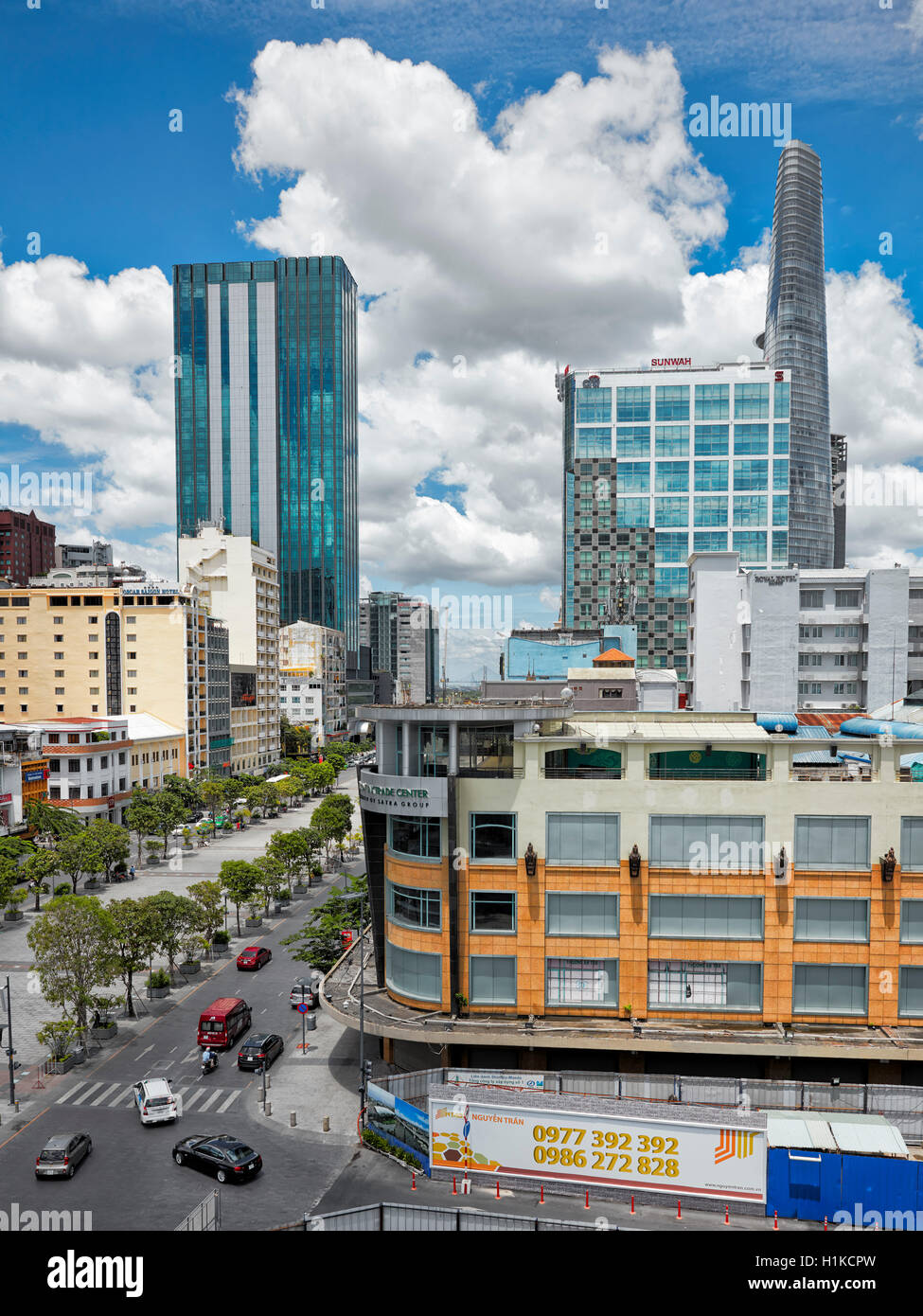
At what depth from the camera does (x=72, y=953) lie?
143 feet

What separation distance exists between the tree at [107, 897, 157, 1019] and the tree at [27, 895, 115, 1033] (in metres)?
1.95

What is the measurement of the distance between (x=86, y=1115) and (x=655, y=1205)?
24.6 metres

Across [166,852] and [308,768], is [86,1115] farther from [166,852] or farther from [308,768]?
[308,768]

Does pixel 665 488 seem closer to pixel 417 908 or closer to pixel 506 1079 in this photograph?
Result: pixel 417 908

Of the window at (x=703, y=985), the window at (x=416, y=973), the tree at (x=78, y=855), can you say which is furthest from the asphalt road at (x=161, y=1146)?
the tree at (x=78, y=855)

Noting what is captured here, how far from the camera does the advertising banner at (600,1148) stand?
28.3m

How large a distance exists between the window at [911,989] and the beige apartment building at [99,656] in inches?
3933

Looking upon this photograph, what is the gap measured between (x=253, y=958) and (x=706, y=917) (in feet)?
114

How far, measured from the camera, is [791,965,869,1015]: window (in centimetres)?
3547

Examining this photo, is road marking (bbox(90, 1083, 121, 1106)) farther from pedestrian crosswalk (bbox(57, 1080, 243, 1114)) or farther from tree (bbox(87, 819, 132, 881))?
tree (bbox(87, 819, 132, 881))

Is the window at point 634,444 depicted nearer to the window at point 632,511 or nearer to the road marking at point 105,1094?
the window at point 632,511

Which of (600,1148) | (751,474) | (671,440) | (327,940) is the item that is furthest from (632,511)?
(600,1148)

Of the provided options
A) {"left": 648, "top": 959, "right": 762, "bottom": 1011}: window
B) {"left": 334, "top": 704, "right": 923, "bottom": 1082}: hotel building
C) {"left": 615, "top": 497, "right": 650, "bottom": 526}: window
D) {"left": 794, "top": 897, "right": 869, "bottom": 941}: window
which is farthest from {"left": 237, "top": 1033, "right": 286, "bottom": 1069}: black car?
{"left": 615, "top": 497, "right": 650, "bottom": 526}: window

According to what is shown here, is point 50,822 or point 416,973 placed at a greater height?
point 416,973
